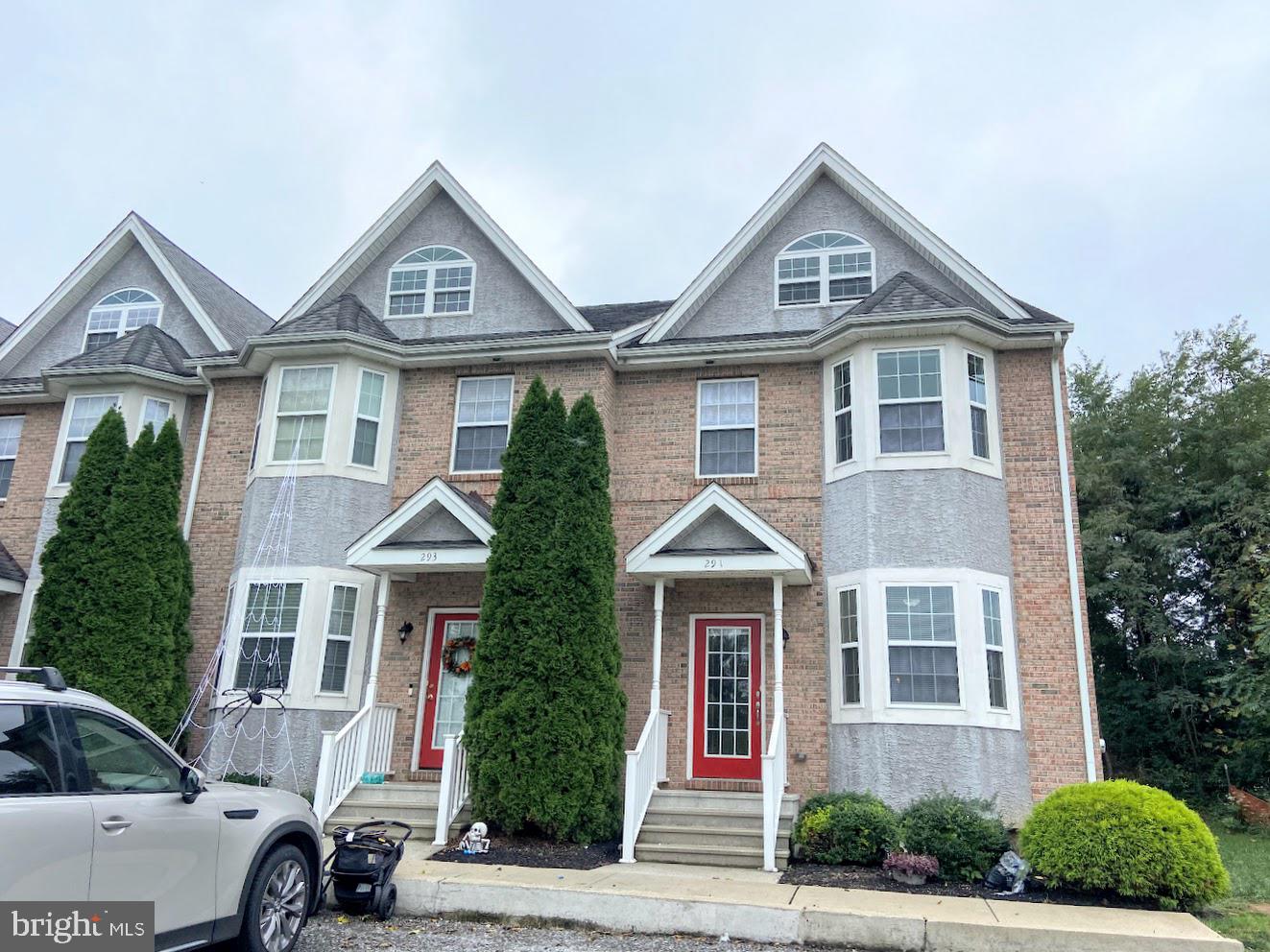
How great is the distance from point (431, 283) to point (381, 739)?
7.32 metres

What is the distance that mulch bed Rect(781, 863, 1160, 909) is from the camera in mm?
8492

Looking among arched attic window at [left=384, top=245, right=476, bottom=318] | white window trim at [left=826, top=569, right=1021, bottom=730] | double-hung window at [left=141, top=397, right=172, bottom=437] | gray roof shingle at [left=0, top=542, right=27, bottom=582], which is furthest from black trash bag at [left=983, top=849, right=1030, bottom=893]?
gray roof shingle at [left=0, top=542, right=27, bottom=582]

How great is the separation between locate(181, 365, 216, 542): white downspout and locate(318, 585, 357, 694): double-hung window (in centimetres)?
311

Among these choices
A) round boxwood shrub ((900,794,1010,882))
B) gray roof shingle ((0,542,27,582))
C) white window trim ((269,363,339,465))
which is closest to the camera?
round boxwood shrub ((900,794,1010,882))

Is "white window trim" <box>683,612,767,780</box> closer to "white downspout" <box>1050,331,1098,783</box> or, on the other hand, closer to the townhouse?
the townhouse

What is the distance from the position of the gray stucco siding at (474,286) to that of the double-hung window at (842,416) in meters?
4.24

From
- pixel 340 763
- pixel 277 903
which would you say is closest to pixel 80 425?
pixel 340 763

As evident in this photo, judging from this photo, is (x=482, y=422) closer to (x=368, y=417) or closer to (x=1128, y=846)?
(x=368, y=417)

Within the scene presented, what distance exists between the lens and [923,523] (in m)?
11.9

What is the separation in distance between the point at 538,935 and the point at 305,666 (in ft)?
20.9

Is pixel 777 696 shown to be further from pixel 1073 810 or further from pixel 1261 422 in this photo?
pixel 1261 422

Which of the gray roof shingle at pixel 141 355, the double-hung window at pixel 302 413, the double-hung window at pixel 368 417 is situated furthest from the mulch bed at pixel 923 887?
the gray roof shingle at pixel 141 355

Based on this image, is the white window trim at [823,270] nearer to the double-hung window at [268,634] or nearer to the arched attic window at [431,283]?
the arched attic window at [431,283]

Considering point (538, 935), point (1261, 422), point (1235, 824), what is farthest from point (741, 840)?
point (1261, 422)
